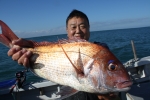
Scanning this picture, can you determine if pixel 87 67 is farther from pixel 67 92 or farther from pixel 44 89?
pixel 44 89

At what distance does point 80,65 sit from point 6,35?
1.21 m

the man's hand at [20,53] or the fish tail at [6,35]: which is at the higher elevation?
the fish tail at [6,35]

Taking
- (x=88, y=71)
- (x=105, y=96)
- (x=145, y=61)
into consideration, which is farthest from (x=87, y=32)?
(x=145, y=61)

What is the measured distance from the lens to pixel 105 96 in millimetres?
2754

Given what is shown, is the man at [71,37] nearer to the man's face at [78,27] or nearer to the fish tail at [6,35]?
the man's face at [78,27]

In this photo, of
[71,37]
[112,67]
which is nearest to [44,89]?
[71,37]

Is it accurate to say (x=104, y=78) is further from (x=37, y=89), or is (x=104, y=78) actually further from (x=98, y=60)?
(x=37, y=89)

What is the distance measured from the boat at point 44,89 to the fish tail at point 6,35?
4.74 ft

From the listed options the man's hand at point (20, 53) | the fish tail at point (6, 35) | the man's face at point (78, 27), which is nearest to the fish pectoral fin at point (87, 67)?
the man's hand at point (20, 53)

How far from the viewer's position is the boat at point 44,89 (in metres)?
3.87

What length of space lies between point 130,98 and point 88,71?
242 centimetres

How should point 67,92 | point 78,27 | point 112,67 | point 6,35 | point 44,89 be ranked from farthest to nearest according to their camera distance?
point 44,89
point 78,27
point 6,35
point 67,92
point 112,67

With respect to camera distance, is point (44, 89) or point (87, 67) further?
point (44, 89)

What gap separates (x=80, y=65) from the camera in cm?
192
